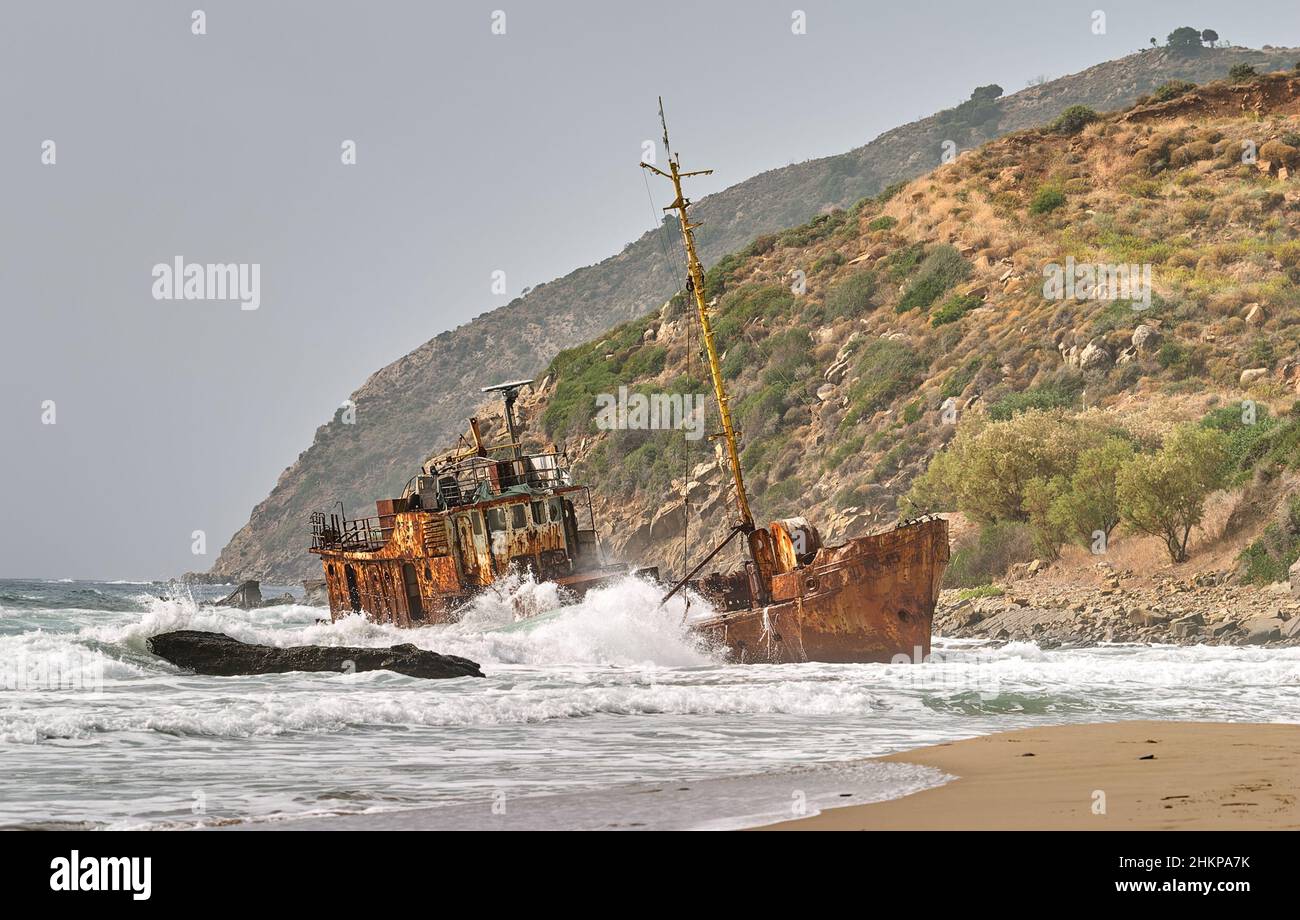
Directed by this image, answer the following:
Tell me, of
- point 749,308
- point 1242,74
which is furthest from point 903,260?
point 1242,74

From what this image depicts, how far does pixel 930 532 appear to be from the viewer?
2280cm

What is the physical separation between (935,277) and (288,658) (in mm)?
41664

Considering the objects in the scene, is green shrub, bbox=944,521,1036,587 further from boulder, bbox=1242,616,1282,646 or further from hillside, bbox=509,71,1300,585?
boulder, bbox=1242,616,1282,646

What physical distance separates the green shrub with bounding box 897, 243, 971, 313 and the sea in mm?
32059

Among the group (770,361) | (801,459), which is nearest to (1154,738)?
(801,459)

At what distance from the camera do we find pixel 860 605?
22578mm

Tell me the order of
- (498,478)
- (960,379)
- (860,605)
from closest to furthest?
(860,605) → (498,478) → (960,379)

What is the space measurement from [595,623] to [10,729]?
12776 mm

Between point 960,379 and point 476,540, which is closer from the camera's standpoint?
point 476,540

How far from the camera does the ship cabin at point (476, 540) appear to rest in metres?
28.7

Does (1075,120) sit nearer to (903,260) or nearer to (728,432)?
(903,260)

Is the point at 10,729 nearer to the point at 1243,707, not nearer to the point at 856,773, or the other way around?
the point at 856,773

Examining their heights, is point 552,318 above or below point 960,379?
above

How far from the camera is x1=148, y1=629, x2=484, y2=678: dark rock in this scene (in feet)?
65.1
